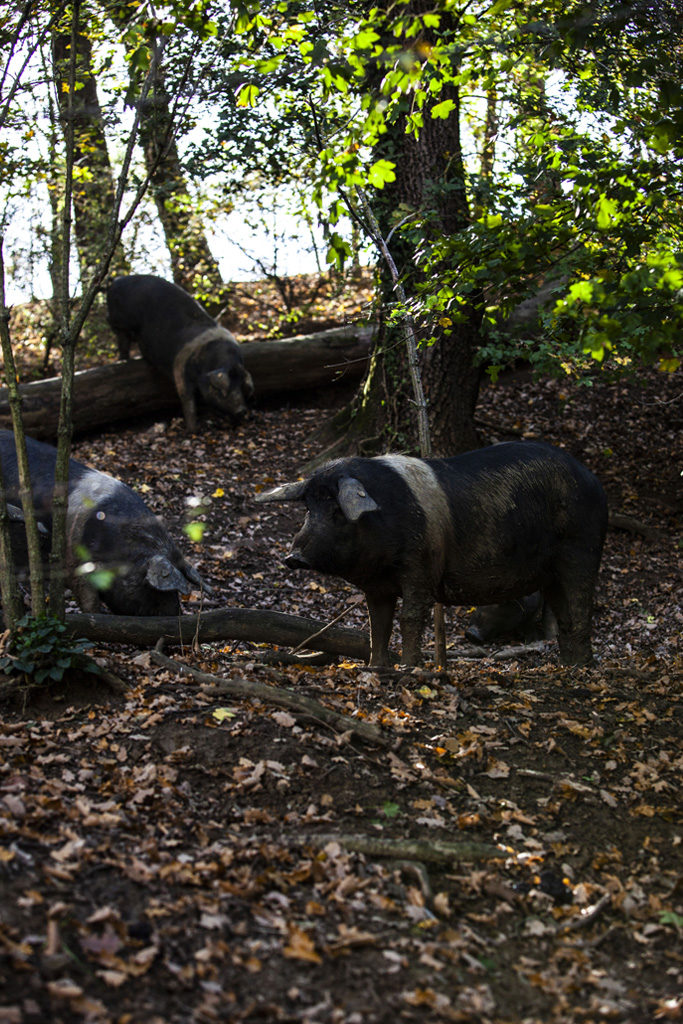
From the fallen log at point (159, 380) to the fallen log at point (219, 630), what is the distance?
7.71 meters

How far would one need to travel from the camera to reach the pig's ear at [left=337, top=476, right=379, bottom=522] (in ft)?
23.7

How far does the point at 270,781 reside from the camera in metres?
5.43

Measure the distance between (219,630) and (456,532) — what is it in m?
2.09

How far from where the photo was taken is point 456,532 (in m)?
7.91

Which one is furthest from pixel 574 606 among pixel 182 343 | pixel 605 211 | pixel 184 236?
pixel 184 236

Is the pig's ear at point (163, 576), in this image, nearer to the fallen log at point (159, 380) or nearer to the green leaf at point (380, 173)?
the green leaf at point (380, 173)

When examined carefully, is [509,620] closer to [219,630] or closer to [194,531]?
[219,630]

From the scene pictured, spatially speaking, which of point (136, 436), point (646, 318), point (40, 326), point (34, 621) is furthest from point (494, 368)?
point (40, 326)

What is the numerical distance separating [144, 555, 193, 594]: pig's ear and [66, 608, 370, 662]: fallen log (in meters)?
1.36

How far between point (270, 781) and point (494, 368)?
11.8 ft

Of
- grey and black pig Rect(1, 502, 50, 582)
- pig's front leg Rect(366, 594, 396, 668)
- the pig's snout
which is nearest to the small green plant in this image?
the pig's snout

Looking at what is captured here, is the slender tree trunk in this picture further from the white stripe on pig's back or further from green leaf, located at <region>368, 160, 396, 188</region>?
the white stripe on pig's back

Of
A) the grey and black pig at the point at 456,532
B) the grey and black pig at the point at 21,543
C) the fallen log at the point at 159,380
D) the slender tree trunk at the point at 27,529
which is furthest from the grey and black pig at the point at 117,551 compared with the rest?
the fallen log at the point at 159,380

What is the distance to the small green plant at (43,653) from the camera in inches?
239
